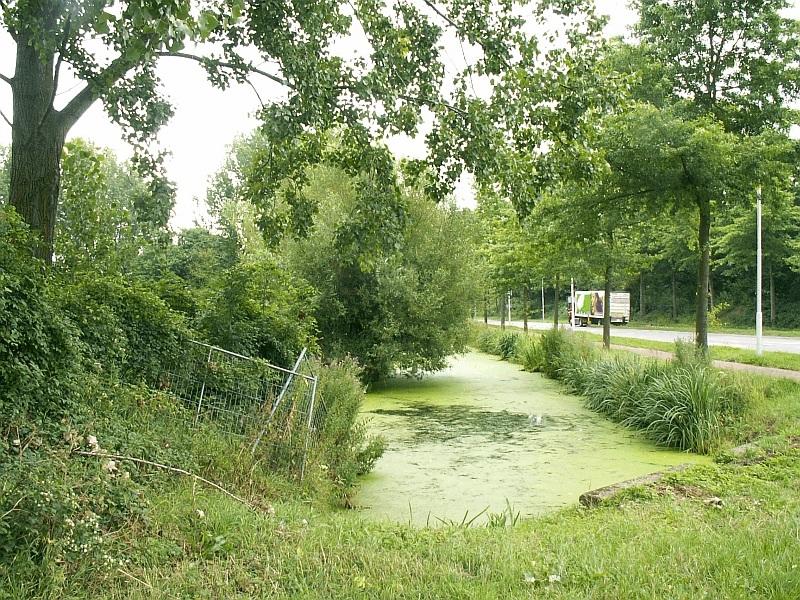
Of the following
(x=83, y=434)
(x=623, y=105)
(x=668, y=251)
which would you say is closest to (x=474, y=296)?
(x=623, y=105)

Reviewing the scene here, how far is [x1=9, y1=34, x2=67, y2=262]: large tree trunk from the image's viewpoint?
6.30 metres

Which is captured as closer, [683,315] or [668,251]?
[668,251]

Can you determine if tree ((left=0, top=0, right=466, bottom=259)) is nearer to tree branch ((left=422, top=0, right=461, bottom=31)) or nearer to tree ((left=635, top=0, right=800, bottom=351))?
tree branch ((left=422, top=0, right=461, bottom=31))

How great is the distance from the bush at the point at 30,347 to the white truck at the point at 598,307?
4077cm

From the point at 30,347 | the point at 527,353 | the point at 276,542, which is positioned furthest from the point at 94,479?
the point at 527,353

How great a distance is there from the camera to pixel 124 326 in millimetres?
5492

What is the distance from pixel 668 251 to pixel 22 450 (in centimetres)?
4045

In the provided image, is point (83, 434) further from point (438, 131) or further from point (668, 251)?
point (668, 251)

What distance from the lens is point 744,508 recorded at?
203 inches

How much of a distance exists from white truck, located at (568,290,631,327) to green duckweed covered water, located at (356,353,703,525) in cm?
3135

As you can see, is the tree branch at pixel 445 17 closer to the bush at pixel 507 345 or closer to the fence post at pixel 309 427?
the fence post at pixel 309 427

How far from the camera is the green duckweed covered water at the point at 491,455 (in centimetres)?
674

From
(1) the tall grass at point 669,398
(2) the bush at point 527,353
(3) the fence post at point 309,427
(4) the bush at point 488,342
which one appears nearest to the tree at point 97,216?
(3) the fence post at point 309,427

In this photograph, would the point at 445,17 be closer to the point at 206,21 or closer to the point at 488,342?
the point at 206,21
